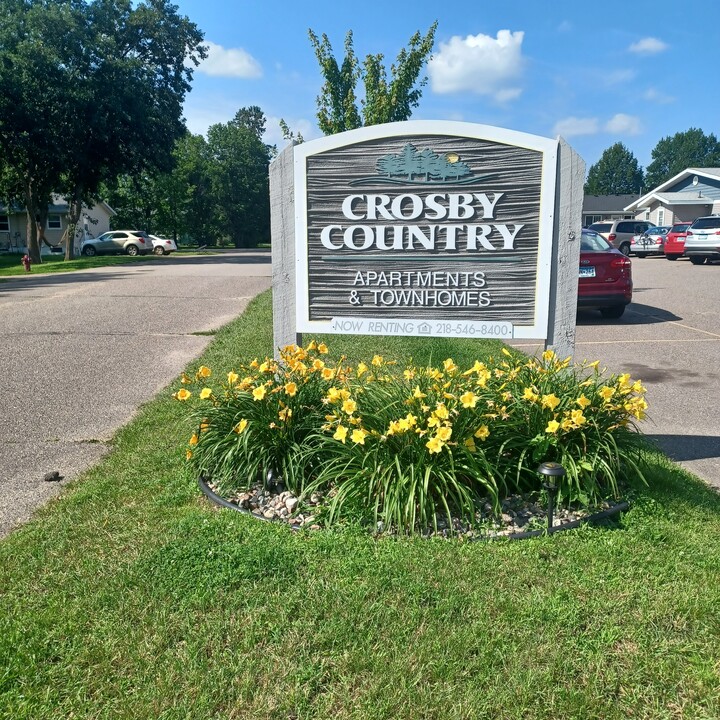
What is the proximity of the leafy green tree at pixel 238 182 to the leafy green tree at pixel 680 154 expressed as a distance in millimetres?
96697

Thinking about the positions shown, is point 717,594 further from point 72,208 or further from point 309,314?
point 72,208

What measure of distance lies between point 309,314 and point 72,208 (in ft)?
108

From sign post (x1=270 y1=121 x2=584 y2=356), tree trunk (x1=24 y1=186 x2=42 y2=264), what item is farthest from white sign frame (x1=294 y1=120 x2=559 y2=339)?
tree trunk (x1=24 y1=186 x2=42 y2=264)

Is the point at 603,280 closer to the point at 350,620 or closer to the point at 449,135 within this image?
the point at 449,135

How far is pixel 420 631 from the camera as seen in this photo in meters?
2.67

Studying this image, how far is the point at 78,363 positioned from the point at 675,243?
25934 mm

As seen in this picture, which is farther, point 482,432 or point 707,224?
point 707,224

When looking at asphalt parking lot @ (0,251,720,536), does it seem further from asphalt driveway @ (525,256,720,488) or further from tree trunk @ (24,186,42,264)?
tree trunk @ (24,186,42,264)

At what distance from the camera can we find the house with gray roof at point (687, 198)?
41.4 meters

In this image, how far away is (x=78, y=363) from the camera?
8.05 meters

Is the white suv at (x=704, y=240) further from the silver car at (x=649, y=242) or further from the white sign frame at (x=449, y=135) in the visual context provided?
the white sign frame at (x=449, y=135)

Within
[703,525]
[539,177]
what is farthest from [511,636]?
[539,177]

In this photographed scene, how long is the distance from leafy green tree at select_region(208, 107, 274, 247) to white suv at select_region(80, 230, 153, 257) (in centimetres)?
1989

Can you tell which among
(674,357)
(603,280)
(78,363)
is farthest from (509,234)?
(603,280)
